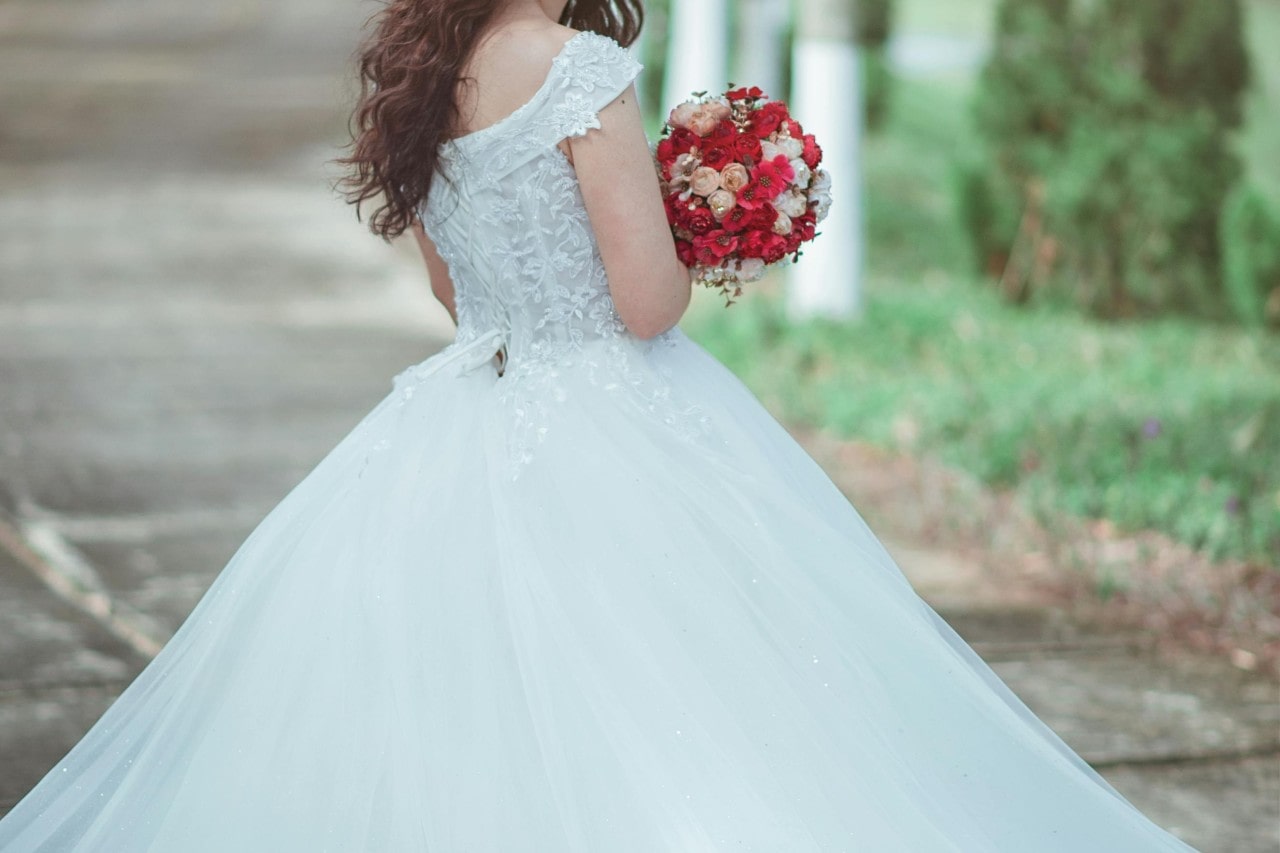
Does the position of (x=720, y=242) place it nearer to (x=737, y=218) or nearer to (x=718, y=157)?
(x=737, y=218)

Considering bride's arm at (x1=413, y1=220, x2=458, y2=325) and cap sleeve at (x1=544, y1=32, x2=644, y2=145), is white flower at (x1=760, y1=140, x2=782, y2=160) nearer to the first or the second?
cap sleeve at (x1=544, y1=32, x2=644, y2=145)

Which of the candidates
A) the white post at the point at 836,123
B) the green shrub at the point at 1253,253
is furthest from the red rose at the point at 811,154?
the green shrub at the point at 1253,253

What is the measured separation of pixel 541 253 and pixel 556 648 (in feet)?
2.25

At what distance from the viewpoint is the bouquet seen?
2.81 m

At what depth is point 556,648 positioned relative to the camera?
102 inches

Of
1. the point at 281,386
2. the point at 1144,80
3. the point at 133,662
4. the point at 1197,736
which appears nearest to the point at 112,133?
the point at 281,386

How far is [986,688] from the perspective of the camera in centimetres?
285

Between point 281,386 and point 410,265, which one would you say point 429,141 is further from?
point 410,265

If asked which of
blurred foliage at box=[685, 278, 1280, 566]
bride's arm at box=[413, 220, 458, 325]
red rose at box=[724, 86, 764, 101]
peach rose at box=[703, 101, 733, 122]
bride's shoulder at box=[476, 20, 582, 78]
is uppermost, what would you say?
bride's shoulder at box=[476, 20, 582, 78]

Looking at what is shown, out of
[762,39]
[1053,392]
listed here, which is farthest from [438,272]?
[762,39]

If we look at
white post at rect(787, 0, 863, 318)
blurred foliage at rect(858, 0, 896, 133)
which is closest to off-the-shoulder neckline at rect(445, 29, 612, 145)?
white post at rect(787, 0, 863, 318)

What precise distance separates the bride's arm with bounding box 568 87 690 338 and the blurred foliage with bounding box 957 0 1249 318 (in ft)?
24.0

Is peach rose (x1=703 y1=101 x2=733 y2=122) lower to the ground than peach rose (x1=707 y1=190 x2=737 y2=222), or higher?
higher

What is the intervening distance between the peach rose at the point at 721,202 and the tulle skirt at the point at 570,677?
0.30 meters
